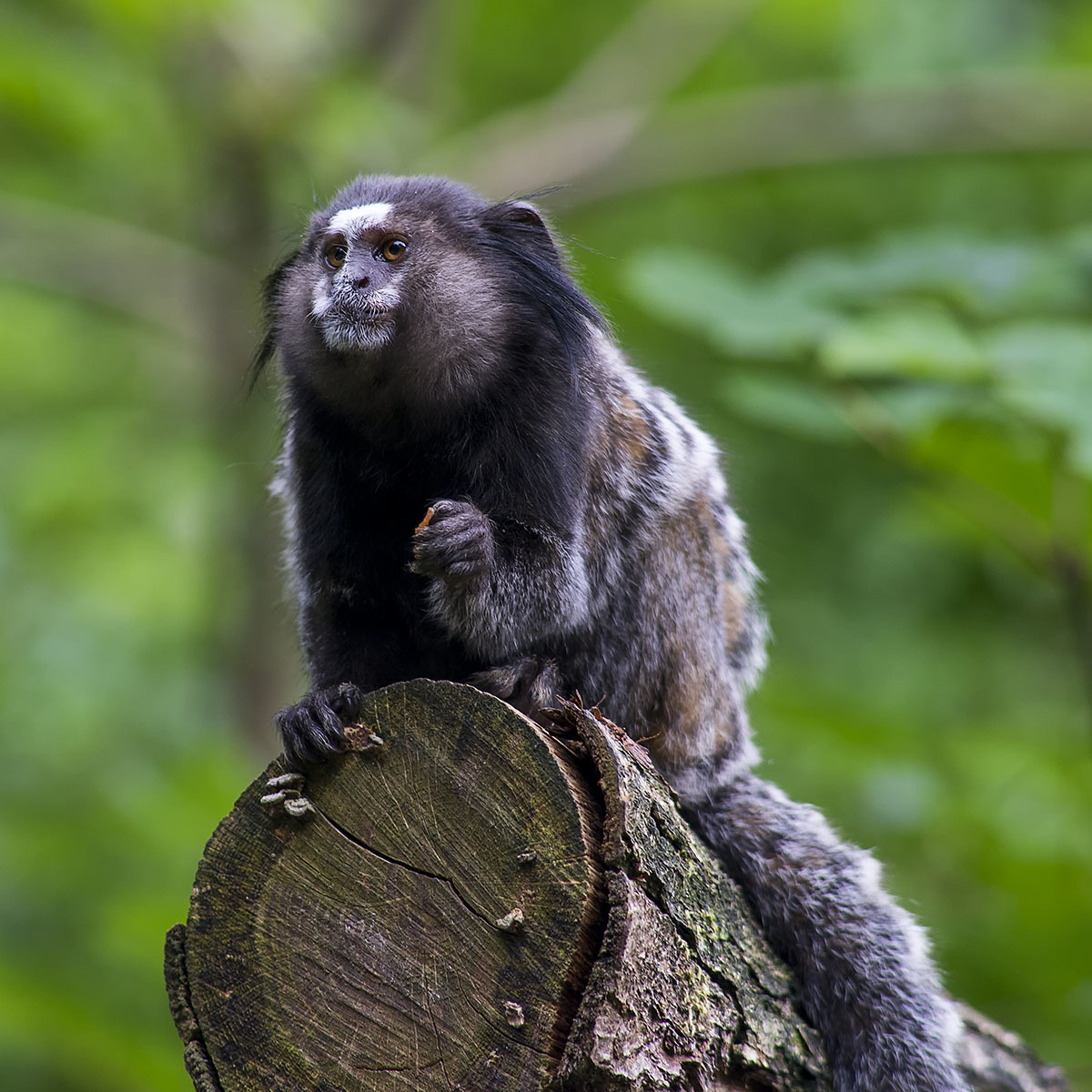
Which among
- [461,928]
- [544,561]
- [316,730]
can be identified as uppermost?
[544,561]

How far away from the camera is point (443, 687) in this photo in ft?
8.67

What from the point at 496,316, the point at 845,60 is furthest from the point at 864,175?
the point at 496,316

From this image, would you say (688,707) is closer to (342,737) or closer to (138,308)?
(342,737)

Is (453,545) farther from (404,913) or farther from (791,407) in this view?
(791,407)

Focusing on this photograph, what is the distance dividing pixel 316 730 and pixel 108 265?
5.11 meters

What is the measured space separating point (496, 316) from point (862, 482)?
4.52 m

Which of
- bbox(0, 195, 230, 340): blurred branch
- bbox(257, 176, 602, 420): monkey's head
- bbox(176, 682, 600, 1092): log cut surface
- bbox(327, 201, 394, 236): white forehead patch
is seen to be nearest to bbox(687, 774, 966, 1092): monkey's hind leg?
bbox(176, 682, 600, 1092): log cut surface

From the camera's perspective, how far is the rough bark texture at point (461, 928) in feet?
7.99

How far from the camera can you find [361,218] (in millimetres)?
3516

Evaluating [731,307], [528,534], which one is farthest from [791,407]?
[528,534]

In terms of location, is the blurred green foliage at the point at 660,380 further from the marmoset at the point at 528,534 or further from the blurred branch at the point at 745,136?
the marmoset at the point at 528,534

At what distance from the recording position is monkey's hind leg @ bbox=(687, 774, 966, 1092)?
321 centimetres

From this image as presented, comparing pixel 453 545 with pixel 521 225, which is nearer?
pixel 453 545

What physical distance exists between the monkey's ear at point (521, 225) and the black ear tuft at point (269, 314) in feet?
2.07
